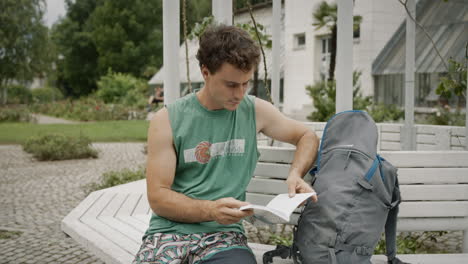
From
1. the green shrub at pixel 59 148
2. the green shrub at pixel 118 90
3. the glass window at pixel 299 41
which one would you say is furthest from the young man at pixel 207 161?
the green shrub at pixel 118 90

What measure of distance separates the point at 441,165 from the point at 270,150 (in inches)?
40.9

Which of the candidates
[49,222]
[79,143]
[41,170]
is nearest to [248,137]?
[49,222]

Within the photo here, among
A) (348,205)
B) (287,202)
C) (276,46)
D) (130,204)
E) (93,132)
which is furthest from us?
(93,132)

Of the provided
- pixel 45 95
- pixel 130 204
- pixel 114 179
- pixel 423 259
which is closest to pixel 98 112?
pixel 45 95

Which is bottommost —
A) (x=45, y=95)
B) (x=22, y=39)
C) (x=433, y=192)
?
(x=433, y=192)

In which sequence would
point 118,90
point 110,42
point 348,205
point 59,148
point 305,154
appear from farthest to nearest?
point 110,42, point 118,90, point 59,148, point 305,154, point 348,205

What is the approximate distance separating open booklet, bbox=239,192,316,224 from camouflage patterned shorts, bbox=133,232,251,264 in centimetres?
26

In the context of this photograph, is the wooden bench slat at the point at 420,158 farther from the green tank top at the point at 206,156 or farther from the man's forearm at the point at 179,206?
the man's forearm at the point at 179,206

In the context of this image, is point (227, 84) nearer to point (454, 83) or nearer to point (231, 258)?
point (231, 258)

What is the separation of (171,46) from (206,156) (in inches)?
62.9

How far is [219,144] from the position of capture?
7.55 ft

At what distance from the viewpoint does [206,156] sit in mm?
2291

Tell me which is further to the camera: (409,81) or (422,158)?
(409,81)

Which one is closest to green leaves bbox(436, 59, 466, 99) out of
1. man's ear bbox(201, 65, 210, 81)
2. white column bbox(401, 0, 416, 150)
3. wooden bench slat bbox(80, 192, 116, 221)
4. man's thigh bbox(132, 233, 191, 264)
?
white column bbox(401, 0, 416, 150)
